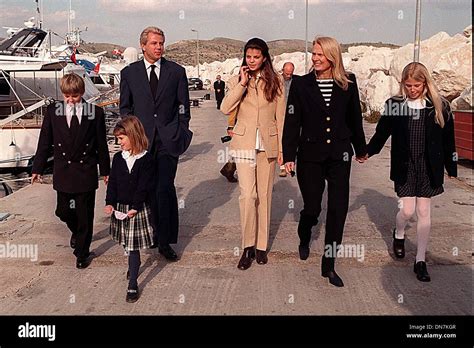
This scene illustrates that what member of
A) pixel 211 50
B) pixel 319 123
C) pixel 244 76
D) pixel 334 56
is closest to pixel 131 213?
pixel 244 76

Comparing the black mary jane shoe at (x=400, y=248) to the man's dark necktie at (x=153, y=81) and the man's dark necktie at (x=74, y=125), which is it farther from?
the man's dark necktie at (x=74, y=125)

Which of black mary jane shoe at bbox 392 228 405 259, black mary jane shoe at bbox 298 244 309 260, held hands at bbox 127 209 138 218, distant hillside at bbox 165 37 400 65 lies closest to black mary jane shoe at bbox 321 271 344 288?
black mary jane shoe at bbox 298 244 309 260

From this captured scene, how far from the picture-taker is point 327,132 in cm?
499

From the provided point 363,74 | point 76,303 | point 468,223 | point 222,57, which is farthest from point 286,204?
point 222,57

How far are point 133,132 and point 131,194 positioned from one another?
51cm

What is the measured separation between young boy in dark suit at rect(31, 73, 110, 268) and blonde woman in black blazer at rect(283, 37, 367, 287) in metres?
1.82

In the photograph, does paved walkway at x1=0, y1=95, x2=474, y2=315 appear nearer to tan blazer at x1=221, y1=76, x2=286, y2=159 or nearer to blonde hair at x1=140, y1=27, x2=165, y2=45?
tan blazer at x1=221, y1=76, x2=286, y2=159

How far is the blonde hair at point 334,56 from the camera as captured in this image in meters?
4.83

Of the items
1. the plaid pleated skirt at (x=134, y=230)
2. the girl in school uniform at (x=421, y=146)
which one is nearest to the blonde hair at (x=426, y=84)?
the girl in school uniform at (x=421, y=146)

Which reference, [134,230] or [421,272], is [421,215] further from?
[134,230]
